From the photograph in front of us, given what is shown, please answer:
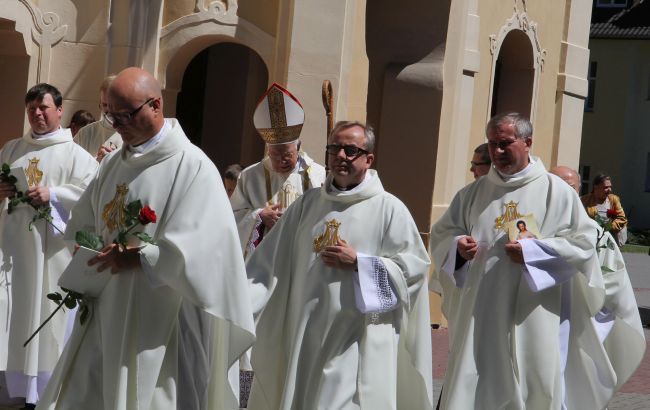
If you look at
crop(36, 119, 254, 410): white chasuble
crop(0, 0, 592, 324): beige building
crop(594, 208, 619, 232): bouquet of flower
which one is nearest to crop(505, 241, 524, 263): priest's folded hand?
crop(594, 208, 619, 232): bouquet of flower

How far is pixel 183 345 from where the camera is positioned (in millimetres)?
6066

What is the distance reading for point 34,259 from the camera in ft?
29.9

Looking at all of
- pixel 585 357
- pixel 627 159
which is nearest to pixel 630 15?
pixel 627 159

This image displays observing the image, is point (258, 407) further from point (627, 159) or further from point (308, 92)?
point (627, 159)

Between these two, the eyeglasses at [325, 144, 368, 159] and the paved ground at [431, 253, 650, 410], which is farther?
the paved ground at [431, 253, 650, 410]

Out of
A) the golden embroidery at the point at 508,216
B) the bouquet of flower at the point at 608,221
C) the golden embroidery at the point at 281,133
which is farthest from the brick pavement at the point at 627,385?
the golden embroidery at the point at 508,216

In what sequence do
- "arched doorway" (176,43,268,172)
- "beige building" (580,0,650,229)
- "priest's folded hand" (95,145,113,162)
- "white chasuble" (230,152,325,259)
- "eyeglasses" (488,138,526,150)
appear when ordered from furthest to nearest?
"beige building" (580,0,650,229)
"arched doorway" (176,43,268,172)
"priest's folded hand" (95,145,113,162)
"white chasuble" (230,152,325,259)
"eyeglasses" (488,138,526,150)

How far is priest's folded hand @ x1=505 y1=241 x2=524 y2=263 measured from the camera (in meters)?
7.66

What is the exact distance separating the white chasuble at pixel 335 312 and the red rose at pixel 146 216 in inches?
49.7

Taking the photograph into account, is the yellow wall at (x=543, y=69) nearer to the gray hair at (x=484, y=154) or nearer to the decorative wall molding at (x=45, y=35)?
the decorative wall molding at (x=45, y=35)

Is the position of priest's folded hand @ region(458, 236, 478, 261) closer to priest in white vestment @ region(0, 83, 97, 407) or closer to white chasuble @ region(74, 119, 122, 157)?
priest in white vestment @ region(0, 83, 97, 407)

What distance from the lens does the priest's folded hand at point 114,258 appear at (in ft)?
19.1

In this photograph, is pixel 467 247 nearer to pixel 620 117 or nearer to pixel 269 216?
pixel 269 216

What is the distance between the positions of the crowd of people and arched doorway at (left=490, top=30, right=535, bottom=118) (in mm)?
8315
